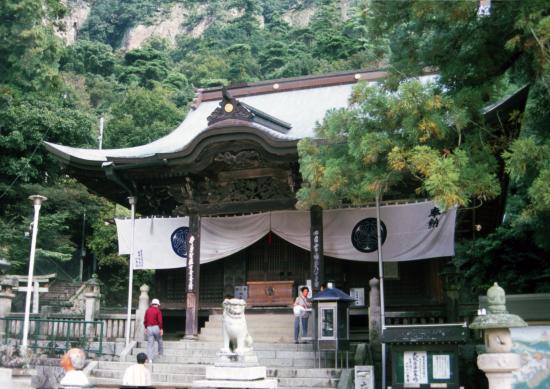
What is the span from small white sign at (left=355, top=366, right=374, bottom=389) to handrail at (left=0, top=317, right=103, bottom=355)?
5.72 m

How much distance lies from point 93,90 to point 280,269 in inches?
1596

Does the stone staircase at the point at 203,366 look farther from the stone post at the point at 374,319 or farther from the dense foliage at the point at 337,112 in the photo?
the dense foliage at the point at 337,112

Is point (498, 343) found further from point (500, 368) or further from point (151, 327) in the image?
point (151, 327)

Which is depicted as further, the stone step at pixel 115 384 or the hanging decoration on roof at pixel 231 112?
the hanging decoration on roof at pixel 231 112

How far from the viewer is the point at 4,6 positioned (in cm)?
3144

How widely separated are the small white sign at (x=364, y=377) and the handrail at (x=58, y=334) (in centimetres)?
572

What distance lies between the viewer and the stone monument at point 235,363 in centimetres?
866

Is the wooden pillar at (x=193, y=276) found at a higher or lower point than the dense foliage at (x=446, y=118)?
lower

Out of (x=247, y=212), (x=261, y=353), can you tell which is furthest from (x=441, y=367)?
(x=247, y=212)

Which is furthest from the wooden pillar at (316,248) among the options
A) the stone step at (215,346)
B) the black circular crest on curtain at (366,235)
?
the stone step at (215,346)

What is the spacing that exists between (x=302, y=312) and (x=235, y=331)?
3.70 m

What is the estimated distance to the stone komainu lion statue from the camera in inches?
355

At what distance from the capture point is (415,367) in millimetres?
9367

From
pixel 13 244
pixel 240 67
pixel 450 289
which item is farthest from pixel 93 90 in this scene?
pixel 450 289
